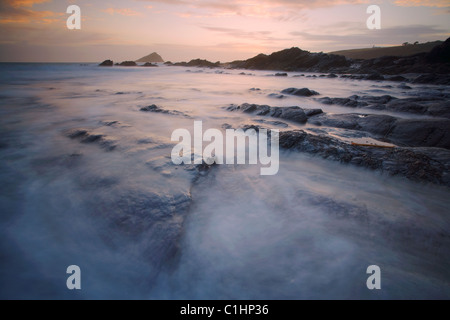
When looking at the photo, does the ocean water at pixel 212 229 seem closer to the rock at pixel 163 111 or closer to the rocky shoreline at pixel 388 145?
the rocky shoreline at pixel 388 145

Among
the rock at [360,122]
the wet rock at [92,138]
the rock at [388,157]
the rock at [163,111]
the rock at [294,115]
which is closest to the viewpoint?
the rock at [388,157]

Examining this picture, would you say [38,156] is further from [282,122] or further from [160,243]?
[282,122]

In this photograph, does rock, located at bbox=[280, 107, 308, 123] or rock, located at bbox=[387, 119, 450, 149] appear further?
rock, located at bbox=[280, 107, 308, 123]

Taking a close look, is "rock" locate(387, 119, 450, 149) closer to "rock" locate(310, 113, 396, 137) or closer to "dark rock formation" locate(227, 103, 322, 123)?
"rock" locate(310, 113, 396, 137)

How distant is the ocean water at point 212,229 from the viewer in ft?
5.98

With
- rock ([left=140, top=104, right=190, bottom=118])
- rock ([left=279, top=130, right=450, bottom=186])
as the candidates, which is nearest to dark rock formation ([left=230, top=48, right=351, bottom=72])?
rock ([left=140, top=104, right=190, bottom=118])

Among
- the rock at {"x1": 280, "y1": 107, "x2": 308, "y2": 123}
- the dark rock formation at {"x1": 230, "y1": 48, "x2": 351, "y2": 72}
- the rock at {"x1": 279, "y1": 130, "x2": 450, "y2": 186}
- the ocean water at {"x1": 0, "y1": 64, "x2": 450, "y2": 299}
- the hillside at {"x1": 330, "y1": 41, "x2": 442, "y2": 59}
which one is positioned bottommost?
the ocean water at {"x1": 0, "y1": 64, "x2": 450, "y2": 299}

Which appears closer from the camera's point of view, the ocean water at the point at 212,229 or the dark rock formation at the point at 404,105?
the ocean water at the point at 212,229

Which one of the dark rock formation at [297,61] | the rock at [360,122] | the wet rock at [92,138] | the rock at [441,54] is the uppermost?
the dark rock formation at [297,61]

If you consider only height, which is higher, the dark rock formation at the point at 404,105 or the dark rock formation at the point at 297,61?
the dark rock formation at the point at 297,61

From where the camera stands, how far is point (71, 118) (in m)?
6.41

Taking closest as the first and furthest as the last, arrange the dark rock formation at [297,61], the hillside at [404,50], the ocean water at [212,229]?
the ocean water at [212,229], the dark rock formation at [297,61], the hillside at [404,50]

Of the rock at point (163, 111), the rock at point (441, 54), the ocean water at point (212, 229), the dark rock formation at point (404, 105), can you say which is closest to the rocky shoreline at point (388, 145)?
the ocean water at point (212, 229)

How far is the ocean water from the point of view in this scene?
71.8 inches
